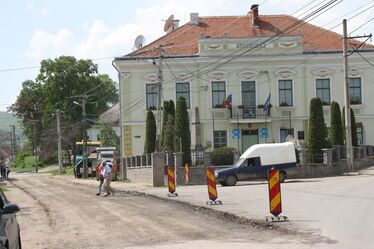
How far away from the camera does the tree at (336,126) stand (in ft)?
141

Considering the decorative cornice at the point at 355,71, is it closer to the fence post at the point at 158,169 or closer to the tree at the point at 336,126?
the tree at the point at 336,126

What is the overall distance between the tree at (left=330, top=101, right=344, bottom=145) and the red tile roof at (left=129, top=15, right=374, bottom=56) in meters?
12.8

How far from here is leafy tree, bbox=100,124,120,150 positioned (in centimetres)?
8262

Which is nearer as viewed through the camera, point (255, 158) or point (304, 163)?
point (255, 158)

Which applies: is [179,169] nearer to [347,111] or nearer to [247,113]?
[347,111]

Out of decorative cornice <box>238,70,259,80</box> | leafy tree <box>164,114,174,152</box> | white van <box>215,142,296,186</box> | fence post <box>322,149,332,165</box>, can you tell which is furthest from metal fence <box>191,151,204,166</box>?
decorative cornice <box>238,70,259,80</box>

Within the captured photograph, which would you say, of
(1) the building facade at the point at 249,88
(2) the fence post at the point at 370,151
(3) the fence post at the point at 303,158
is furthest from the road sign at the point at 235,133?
(3) the fence post at the point at 303,158

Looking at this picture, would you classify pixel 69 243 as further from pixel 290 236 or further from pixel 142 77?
pixel 142 77

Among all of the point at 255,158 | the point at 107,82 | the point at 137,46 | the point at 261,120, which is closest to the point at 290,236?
the point at 255,158

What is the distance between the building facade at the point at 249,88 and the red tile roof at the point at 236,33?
254 mm

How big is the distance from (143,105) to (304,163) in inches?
778

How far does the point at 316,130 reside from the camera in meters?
40.9

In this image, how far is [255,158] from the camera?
116 ft

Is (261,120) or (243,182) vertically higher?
(261,120)
